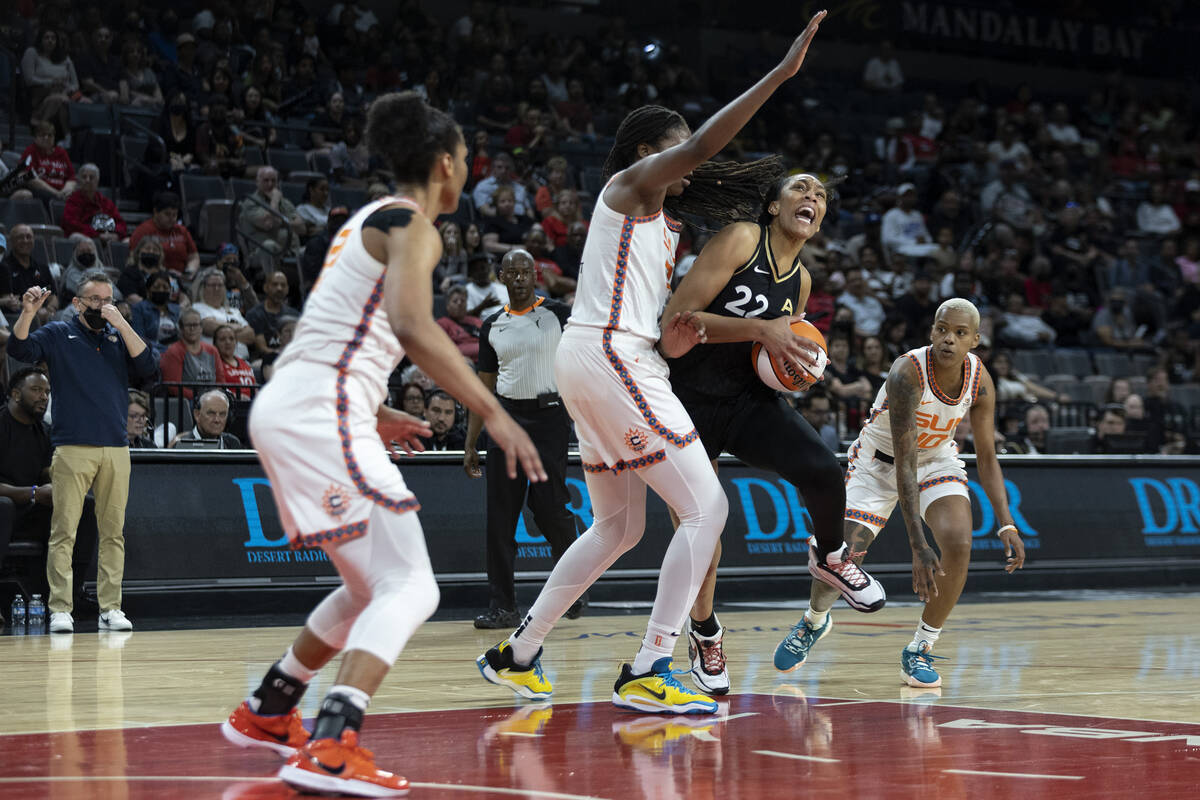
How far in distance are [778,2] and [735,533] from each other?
14685 mm

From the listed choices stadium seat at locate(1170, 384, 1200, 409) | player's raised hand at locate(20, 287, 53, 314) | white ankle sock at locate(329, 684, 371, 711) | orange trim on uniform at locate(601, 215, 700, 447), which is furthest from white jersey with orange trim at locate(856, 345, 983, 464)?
stadium seat at locate(1170, 384, 1200, 409)

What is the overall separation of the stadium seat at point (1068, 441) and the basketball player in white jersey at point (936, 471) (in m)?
8.25

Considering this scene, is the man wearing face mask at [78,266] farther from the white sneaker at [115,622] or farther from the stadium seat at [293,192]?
the white sneaker at [115,622]

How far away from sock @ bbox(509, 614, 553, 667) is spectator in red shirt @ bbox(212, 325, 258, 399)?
21.0 feet

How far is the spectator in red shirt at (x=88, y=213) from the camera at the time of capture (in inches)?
535

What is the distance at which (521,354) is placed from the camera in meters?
9.51

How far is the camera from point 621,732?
521 centimetres

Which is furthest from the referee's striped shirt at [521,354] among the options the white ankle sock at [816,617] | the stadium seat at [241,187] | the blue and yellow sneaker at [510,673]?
the stadium seat at [241,187]

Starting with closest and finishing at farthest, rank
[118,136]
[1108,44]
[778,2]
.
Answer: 1. [118,136]
2. [778,2]
3. [1108,44]

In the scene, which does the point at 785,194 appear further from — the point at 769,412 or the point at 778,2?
the point at 778,2

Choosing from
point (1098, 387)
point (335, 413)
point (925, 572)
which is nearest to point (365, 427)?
point (335, 413)

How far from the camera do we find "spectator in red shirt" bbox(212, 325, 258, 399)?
38.8 feet

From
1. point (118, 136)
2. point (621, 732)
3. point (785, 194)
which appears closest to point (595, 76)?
point (118, 136)

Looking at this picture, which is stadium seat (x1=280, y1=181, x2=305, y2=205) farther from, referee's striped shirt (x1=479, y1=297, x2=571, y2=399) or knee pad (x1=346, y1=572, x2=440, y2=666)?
knee pad (x1=346, y1=572, x2=440, y2=666)
